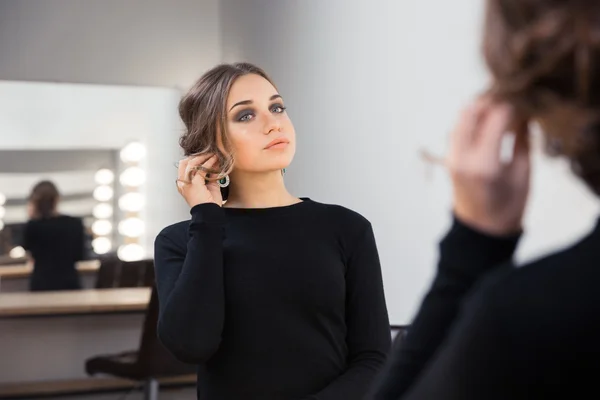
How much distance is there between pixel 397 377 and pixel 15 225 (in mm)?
5580

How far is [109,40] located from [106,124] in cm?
58

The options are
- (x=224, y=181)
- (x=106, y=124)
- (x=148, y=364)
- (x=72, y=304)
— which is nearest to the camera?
(x=224, y=181)

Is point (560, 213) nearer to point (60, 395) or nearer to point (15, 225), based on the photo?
point (60, 395)

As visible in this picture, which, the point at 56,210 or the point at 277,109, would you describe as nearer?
the point at 277,109

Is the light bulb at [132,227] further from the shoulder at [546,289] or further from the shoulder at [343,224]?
the shoulder at [546,289]

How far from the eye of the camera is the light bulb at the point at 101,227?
20.5 ft

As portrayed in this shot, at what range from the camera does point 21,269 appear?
5.80m

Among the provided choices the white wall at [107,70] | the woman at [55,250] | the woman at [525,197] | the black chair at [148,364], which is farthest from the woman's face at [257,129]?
the white wall at [107,70]

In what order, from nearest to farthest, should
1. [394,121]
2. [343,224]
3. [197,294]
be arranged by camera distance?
[197,294], [343,224], [394,121]

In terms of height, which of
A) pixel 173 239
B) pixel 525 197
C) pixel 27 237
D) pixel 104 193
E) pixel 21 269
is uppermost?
pixel 525 197

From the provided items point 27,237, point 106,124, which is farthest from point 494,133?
point 106,124

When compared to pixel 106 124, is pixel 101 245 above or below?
below

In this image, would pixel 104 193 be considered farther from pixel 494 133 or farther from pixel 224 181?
pixel 494 133

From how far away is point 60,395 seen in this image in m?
4.77
